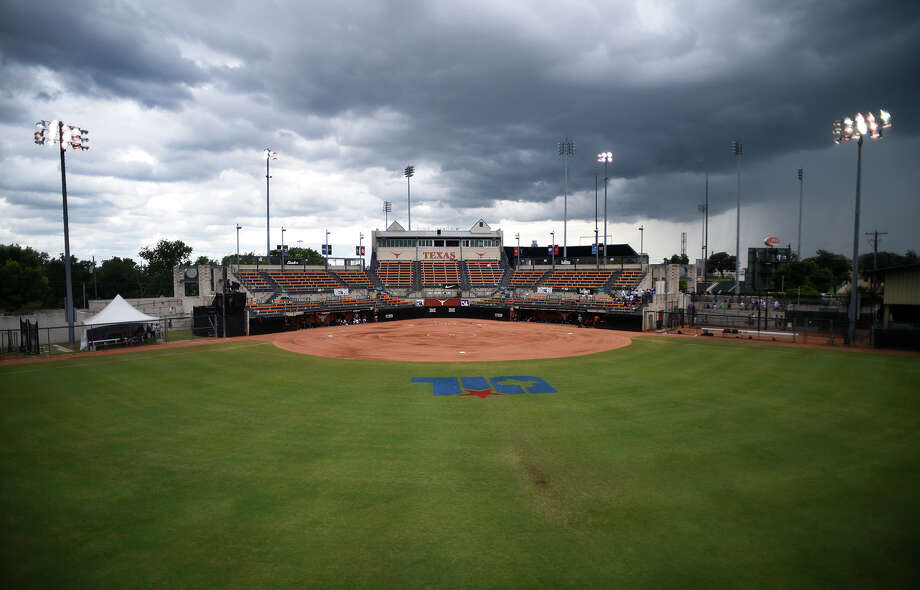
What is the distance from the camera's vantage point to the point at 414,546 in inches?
287

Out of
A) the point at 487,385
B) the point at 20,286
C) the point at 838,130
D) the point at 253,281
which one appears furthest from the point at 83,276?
the point at 838,130

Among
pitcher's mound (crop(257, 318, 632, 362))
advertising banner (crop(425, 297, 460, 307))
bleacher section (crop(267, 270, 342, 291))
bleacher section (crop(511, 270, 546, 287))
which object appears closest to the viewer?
pitcher's mound (crop(257, 318, 632, 362))

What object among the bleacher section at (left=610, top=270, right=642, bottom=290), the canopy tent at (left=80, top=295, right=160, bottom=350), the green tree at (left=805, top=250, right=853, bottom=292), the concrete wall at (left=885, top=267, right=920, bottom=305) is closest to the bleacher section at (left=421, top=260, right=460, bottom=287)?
the bleacher section at (left=610, top=270, right=642, bottom=290)

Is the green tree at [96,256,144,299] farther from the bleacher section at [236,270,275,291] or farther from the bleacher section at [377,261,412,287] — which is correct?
the bleacher section at [377,261,412,287]

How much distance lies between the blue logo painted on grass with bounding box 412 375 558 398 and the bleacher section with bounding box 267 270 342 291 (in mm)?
39548

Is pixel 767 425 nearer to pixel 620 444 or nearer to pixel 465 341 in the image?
pixel 620 444

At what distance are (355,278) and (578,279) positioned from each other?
32228 mm

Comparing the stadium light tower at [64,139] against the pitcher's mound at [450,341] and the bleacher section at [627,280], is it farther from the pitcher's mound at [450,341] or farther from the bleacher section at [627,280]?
the bleacher section at [627,280]

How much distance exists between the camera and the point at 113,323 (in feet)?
97.8

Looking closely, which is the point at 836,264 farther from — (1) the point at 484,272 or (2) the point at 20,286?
(2) the point at 20,286

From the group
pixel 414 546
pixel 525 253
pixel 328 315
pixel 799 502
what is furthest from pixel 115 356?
pixel 525 253

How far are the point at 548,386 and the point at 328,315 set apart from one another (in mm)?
33320

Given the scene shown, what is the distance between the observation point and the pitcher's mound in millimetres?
28547

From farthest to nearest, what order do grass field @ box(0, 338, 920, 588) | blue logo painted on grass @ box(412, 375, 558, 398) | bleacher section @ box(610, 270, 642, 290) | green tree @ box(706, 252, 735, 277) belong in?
green tree @ box(706, 252, 735, 277) < bleacher section @ box(610, 270, 642, 290) < blue logo painted on grass @ box(412, 375, 558, 398) < grass field @ box(0, 338, 920, 588)
